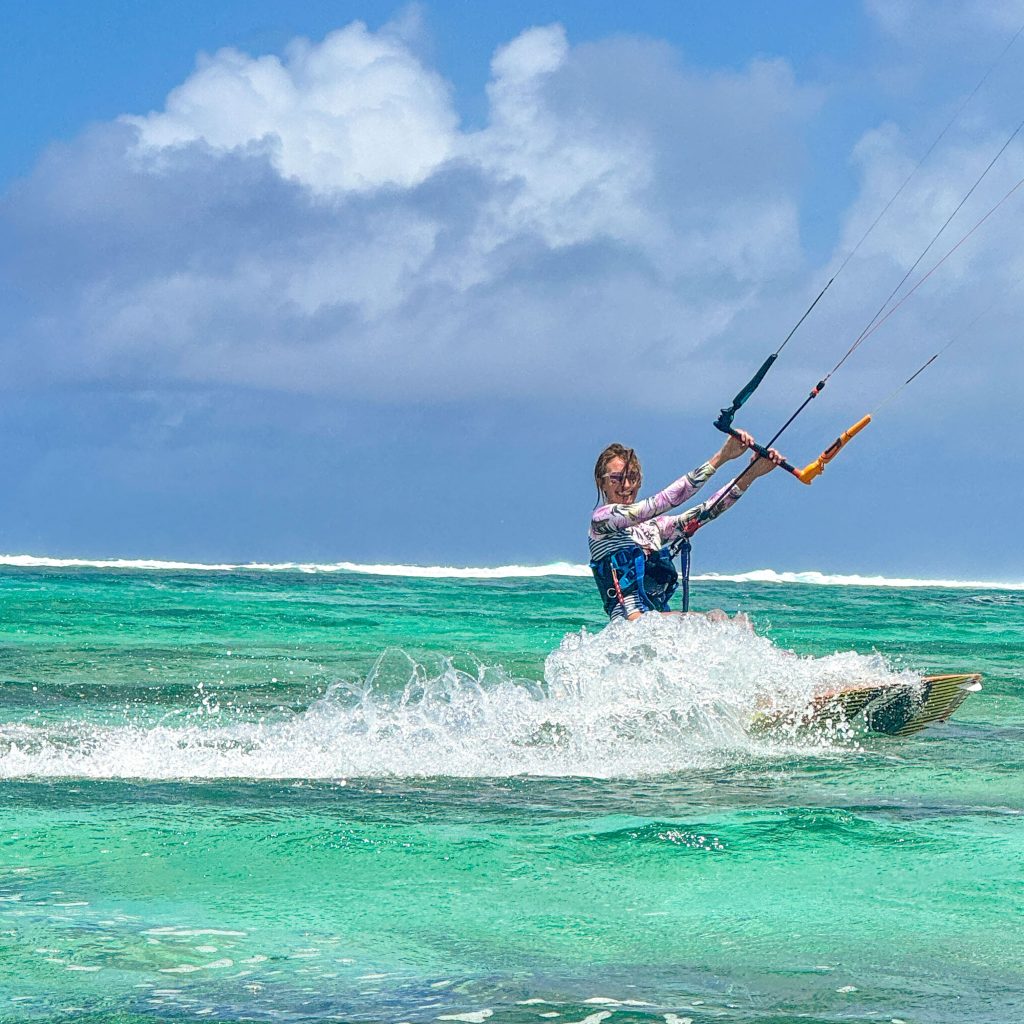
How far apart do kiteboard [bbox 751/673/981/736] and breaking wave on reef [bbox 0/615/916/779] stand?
9cm

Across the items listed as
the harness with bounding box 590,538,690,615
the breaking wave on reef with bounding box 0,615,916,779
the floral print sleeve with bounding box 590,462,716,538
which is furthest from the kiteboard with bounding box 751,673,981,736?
the floral print sleeve with bounding box 590,462,716,538

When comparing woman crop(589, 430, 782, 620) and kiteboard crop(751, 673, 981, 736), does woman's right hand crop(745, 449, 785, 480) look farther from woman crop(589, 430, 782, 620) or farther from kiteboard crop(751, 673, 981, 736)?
kiteboard crop(751, 673, 981, 736)

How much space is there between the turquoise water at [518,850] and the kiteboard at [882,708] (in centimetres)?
14

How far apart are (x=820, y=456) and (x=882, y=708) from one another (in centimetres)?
181

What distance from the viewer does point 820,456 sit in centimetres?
933

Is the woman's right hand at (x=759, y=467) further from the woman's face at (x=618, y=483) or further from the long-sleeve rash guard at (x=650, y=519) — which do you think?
the woman's face at (x=618, y=483)

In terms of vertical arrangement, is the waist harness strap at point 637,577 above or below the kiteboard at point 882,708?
above

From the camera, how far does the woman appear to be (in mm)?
9164

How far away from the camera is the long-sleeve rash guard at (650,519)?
359 inches

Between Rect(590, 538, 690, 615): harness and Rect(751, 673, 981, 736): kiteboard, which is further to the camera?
Rect(590, 538, 690, 615): harness

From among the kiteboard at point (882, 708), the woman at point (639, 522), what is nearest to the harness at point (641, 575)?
the woman at point (639, 522)

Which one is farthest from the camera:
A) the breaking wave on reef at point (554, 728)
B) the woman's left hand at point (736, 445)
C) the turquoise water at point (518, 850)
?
the woman's left hand at point (736, 445)

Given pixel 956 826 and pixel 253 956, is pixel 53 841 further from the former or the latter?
pixel 956 826

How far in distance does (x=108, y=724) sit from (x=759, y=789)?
487 cm
